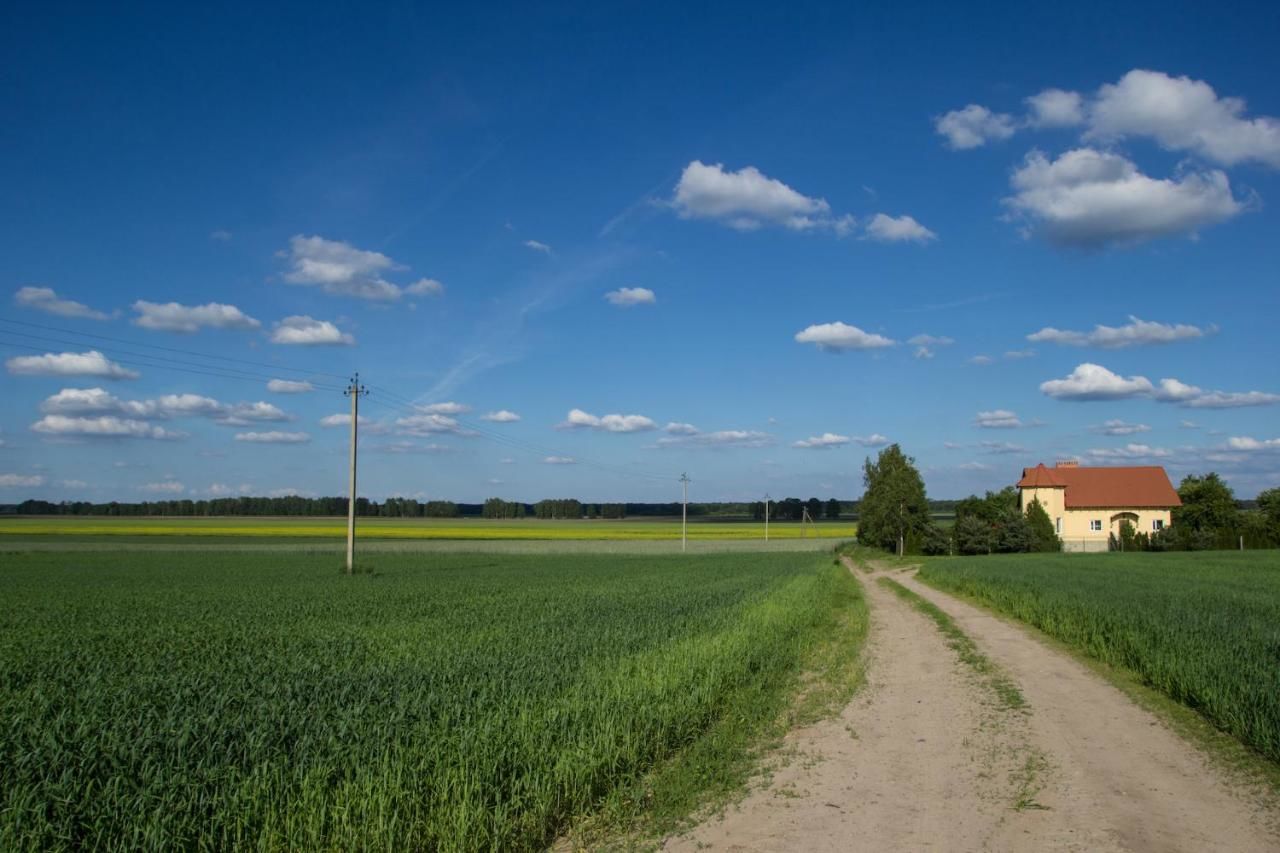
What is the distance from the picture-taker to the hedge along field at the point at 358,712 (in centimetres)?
590

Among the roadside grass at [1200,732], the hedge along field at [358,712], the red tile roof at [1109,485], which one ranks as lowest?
the roadside grass at [1200,732]

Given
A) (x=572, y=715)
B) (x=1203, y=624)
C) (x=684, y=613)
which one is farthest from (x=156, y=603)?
(x=1203, y=624)

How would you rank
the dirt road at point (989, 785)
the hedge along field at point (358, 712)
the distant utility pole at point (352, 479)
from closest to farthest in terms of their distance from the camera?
the hedge along field at point (358, 712) < the dirt road at point (989, 785) < the distant utility pole at point (352, 479)

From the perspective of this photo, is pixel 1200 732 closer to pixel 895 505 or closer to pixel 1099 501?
pixel 895 505

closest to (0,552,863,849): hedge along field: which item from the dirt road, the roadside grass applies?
the dirt road

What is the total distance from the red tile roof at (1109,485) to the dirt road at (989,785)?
77.3 meters

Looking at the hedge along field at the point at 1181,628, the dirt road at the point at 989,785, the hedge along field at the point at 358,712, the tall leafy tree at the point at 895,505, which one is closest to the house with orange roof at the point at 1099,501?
the tall leafy tree at the point at 895,505

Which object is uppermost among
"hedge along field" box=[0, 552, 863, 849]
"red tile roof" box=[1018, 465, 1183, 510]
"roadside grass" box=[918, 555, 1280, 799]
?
"red tile roof" box=[1018, 465, 1183, 510]

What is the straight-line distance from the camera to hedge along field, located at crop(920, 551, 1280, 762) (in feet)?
34.2

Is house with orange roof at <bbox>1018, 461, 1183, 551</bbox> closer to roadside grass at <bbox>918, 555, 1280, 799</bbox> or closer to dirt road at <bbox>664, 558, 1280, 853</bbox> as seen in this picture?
roadside grass at <bbox>918, 555, 1280, 799</bbox>

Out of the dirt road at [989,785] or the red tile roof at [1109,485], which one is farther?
the red tile roof at [1109,485]

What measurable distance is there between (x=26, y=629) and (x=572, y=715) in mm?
15247

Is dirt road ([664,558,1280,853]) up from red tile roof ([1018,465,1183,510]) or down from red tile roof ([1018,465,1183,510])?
down

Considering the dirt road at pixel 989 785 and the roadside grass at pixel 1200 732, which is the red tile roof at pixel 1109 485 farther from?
the dirt road at pixel 989 785
